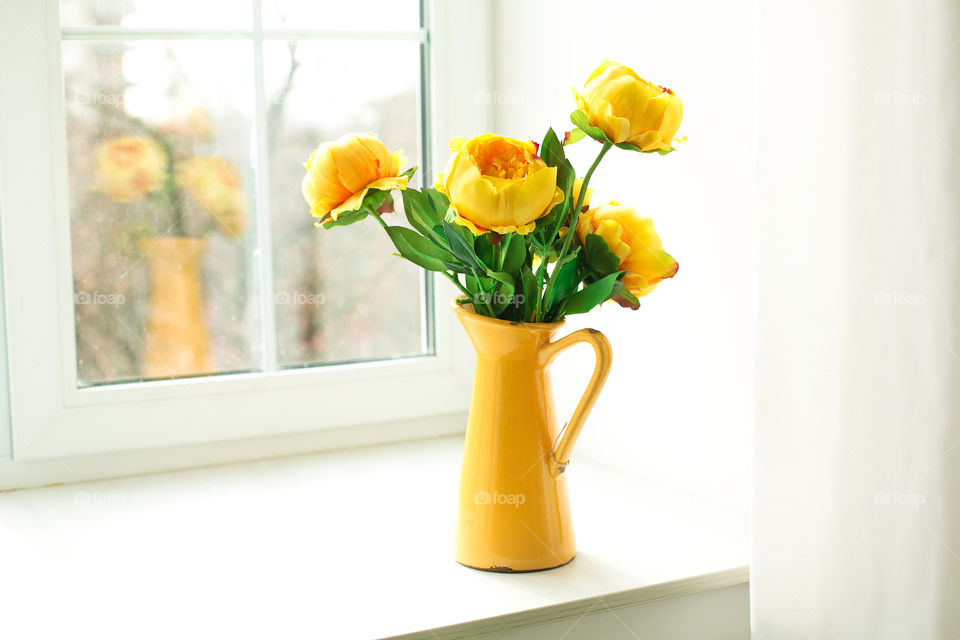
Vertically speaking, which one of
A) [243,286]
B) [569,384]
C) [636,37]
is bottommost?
[569,384]

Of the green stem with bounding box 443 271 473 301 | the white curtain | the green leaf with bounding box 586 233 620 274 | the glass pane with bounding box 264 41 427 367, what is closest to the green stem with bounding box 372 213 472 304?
the green stem with bounding box 443 271 473 301

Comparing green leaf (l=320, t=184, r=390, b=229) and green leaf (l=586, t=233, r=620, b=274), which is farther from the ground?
green leaf (l=320, t=184, r=390, b=229)

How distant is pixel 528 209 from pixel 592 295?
4.1 inches

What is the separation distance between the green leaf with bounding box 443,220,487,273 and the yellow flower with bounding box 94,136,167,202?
0.55 m

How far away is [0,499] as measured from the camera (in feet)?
3.39

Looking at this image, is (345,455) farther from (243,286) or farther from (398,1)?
(398,1)

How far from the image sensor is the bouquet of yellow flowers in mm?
682

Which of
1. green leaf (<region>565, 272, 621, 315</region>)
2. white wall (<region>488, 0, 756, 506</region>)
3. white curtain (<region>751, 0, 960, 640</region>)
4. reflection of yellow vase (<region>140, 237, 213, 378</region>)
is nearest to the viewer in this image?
white curtain (<region>751, 0, 960, 640</region>)

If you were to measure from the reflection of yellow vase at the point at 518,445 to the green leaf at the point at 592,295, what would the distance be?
0.02m

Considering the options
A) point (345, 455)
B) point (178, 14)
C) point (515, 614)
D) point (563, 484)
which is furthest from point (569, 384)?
point (178, 14)

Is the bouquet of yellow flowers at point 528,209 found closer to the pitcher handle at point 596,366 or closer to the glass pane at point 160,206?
the pitcher handle at point 596,366

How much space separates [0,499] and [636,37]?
89 centimetres

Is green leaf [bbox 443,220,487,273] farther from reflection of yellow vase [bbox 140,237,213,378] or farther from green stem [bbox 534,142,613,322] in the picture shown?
reflection of yellow vase [bbox 140,237,213,378]

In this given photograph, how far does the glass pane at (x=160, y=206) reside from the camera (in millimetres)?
1108
